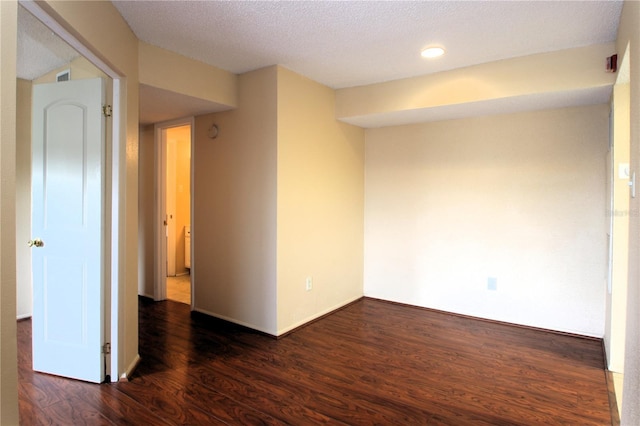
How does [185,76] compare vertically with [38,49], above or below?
below

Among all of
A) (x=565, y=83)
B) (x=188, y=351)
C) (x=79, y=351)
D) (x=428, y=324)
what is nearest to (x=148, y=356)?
(x=188, y=351)

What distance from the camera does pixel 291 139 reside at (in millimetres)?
3438

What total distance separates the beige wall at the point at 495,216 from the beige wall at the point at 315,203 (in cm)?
33

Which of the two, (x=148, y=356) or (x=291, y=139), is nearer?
(x=148, y=356)

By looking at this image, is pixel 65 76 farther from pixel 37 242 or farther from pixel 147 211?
pixel 147 211

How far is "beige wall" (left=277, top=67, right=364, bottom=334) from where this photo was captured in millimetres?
3398

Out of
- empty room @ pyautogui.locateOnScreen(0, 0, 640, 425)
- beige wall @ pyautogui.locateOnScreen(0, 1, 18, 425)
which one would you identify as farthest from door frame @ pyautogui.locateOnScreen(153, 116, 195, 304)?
beige wall @ pyautogui.locateOnScreen(0, 1, 18, 425)

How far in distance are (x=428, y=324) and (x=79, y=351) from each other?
9.49 ft

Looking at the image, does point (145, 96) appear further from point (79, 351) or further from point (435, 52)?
point (435, 52)

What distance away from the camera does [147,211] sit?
15.1 feet

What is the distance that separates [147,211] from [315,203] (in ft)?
7.22

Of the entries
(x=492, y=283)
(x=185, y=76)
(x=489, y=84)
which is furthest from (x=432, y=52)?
(x=492, y=283)

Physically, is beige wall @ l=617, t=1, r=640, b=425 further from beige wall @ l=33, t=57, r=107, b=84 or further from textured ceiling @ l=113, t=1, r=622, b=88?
beige wall @ l=33, t=57, r=107, b=84

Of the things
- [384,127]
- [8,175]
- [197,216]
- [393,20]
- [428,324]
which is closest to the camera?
[8,175]
